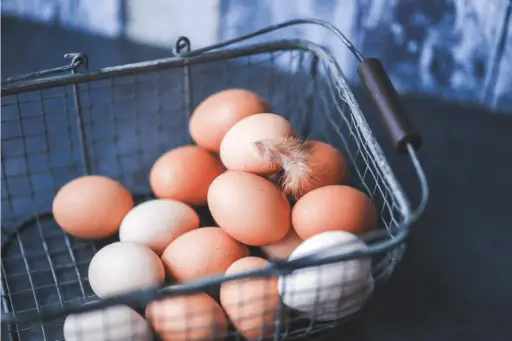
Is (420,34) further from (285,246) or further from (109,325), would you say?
(109,325)

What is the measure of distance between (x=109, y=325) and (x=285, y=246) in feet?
0.67

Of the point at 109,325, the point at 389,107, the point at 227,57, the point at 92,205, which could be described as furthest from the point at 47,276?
the point at 389,107

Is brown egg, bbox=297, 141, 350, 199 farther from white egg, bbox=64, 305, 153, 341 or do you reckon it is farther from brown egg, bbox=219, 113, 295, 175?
white egg, bbox=64, 305, 153, 341

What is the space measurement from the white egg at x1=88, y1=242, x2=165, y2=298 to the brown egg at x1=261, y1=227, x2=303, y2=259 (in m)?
0.12

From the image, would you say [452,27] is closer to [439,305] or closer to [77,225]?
[439,305]

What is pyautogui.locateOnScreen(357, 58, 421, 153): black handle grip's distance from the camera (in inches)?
23.8

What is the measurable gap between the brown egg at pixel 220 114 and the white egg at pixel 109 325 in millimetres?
235

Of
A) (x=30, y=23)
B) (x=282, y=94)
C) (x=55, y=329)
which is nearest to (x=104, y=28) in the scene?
(x=30, y=23)

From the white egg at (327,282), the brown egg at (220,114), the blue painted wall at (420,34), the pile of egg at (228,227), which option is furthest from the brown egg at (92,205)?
the blue painted wall at (420,34)

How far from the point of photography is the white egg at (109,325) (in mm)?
628

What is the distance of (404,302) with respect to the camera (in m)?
0.79

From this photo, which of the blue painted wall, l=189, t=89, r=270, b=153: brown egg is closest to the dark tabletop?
the blue painted wall

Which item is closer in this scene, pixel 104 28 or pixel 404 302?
pixel 404 302

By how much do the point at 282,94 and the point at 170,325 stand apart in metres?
0.54
